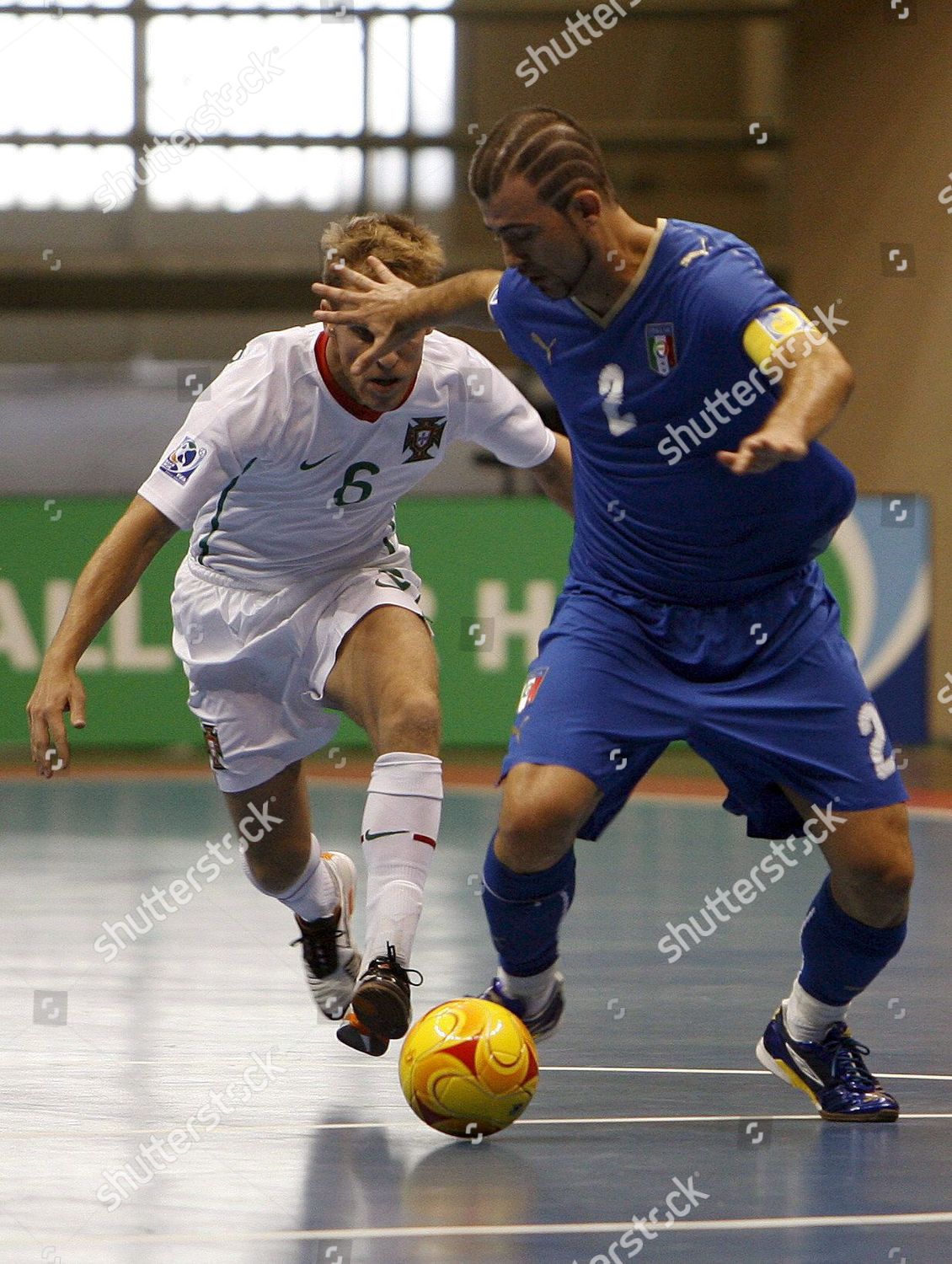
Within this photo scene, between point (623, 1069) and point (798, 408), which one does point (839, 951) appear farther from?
point (798, 408)

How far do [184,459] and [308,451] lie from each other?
15.5 inches

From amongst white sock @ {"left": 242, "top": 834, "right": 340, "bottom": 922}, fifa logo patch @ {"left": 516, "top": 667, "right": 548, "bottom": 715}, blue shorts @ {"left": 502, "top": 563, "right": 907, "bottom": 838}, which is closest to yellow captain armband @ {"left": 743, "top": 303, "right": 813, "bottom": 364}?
blue shorts @ {"left": 502, "top": 563, "right": 907, "bottom": 838}

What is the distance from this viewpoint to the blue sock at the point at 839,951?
4.27m

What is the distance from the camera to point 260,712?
5312mm

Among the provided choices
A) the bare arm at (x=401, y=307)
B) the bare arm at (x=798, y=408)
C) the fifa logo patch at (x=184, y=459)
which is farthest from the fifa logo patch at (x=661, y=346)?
the fifa logo patch at (x=184, y=459)

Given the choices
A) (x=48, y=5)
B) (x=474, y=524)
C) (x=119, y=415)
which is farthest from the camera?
(x=48, y=5)

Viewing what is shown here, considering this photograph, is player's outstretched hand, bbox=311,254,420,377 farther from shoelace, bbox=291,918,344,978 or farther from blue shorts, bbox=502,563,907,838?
shoelace, bbox=291,918,344,978

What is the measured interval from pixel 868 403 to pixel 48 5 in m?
7.87

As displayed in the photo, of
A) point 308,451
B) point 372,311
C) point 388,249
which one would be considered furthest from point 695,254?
point 308,451

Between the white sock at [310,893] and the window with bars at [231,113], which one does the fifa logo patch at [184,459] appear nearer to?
the white sock at [310,893]

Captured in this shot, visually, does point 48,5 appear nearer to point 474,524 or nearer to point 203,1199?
point 474,524

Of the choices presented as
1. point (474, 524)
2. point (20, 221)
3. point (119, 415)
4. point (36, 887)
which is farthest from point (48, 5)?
point (36, 887)

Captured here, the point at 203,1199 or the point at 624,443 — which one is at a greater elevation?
the point at 624,443

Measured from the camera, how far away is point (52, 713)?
4195 mm
